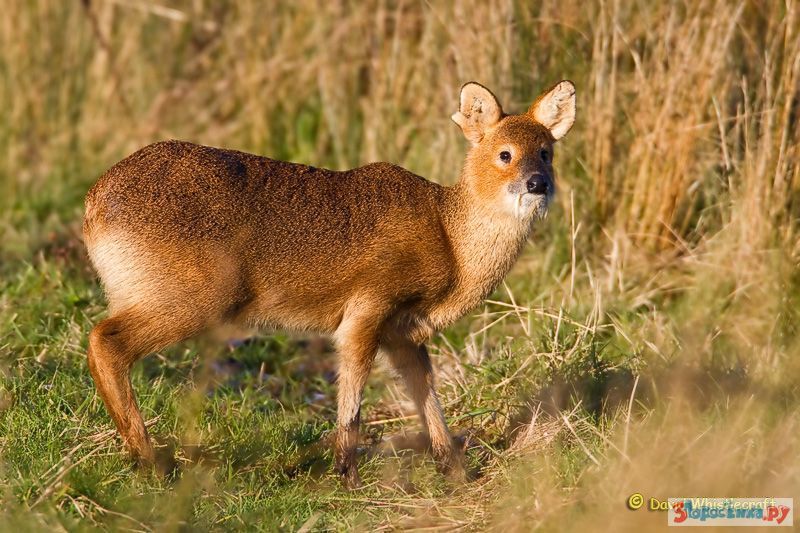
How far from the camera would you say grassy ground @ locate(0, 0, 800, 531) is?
4.30 meters

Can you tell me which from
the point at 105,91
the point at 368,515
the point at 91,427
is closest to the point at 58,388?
the point at 91,427

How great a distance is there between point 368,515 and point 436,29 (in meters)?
4.09

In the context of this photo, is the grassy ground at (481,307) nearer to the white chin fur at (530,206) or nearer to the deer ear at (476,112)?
the white chin fur at (530,206)

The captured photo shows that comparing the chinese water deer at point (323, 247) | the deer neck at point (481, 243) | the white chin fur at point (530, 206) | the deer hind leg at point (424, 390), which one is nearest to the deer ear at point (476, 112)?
the chinese water deer at point (323, 247)

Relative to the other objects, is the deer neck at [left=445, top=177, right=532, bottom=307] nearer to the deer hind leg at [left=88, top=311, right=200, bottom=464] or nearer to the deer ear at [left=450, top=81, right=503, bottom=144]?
the deer ear at [left=450, top=81, right=503, bottom=144]

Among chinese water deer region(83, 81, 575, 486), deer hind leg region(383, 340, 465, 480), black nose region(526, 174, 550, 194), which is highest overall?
black nose region(526, 174, 550, 194)

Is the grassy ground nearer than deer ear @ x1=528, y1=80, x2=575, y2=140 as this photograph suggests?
Yes

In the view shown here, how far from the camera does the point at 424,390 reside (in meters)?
5.03

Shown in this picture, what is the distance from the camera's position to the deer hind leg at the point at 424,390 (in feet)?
16.2

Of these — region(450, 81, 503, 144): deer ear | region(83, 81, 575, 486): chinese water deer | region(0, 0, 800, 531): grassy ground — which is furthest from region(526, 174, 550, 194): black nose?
region(0, 0, 800, 531): grassy ground

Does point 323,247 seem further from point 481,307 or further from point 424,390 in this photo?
point 481,307

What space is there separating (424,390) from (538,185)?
3.45ft

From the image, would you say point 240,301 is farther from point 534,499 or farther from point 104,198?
point 534,499

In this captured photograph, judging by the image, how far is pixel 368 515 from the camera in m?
4.36
